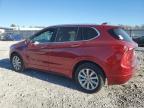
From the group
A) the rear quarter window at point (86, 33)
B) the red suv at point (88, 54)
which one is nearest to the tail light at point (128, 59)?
the red suv at point (88, 54)

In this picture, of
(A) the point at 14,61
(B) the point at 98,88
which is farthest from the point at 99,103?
(A) the point at 14,61

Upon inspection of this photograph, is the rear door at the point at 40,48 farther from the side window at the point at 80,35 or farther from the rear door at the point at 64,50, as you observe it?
the side window at the point at 80,35

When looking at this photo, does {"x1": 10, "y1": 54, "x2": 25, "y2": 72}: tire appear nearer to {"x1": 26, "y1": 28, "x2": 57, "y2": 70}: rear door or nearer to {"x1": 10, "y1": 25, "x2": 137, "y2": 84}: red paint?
{"x1": 26, "y1": 28, "x2": 57, "y2": 70}: rear door

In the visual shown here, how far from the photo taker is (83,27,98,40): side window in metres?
6.41

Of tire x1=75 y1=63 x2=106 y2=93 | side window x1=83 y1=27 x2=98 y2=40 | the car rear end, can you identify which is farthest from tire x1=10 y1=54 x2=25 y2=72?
the car rear end

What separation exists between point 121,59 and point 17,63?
4223 mm

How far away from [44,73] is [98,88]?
2686mm

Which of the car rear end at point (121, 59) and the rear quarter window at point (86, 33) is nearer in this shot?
the car rear end at point (121, 59)

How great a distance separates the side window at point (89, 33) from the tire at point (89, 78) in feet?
2.43

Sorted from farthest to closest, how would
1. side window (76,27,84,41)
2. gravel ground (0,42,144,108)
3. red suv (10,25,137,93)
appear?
side window (76,27,84,41), red suv (10,25,137,93), gravel ground (0,42,144,108)

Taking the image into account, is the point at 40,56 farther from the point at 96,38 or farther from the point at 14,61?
the point at 96,38

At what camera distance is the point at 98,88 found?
626 centimetres

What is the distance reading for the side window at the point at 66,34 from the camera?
683 cm

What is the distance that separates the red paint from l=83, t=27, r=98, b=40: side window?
0.13 meters
